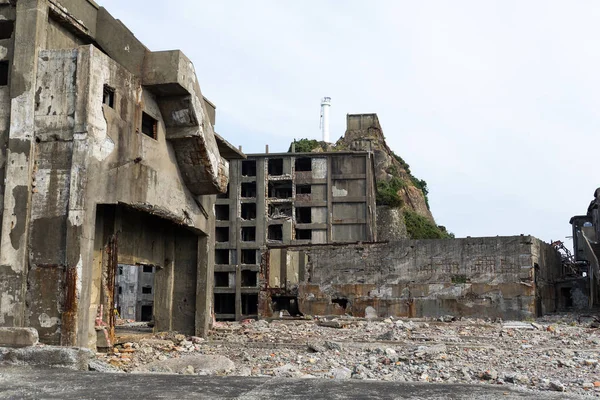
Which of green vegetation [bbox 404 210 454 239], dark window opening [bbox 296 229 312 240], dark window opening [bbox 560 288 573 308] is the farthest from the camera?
green vegetation [bbox 404 210 454 239]

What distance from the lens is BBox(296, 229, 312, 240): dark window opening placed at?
39156mm

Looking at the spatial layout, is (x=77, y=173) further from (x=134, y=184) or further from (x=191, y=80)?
(x=191, y=80)

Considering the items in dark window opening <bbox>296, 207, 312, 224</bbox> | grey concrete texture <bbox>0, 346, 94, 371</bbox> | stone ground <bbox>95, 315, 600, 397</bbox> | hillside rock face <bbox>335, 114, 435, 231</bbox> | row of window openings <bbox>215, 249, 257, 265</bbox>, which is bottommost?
stone ground <bbox>95, 315, 600, 397</bbox>

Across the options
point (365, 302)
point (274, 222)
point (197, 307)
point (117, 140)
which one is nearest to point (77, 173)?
point (117, 140)

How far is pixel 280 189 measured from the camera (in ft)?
133

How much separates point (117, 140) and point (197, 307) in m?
5.70

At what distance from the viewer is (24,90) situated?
10.8 metres

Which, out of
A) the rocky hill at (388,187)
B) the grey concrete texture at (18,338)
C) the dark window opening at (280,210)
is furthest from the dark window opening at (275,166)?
the grey concrete texture at (18,338)

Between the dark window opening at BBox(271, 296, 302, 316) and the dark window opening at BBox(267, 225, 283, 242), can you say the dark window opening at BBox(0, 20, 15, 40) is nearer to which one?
the dark window opening at BBox(271, 296, 302, 316)

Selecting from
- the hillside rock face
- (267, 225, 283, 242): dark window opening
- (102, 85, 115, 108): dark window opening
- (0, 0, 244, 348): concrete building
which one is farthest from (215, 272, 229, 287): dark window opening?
(102, 85, 115, 108): dark window opening

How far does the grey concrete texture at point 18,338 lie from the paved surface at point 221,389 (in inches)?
51.8

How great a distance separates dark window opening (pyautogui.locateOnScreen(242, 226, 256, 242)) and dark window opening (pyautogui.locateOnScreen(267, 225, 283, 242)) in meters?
1.03

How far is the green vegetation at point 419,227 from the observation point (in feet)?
167

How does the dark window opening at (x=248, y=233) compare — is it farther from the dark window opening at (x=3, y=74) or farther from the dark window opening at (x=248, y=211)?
the dark window opening at (x=3, y=74)
